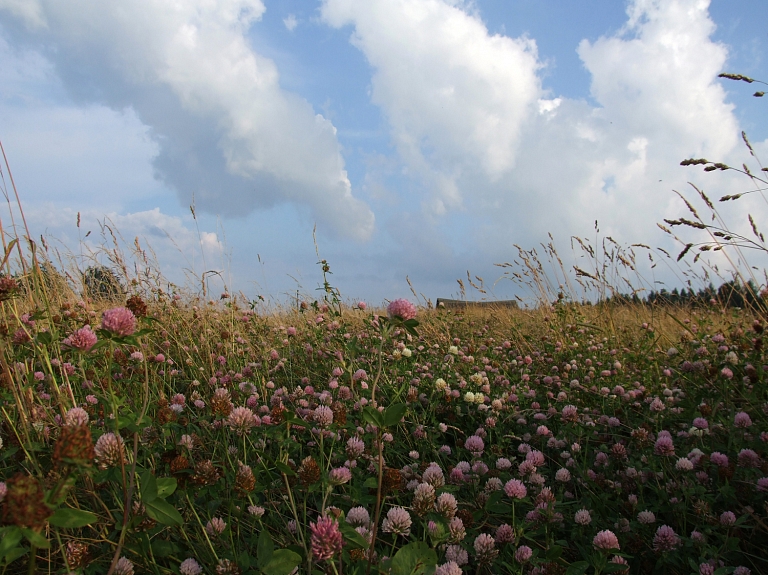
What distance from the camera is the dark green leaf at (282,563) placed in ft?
4.23

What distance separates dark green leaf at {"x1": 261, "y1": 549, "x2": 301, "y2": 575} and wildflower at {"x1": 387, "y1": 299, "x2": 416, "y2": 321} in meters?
0.76

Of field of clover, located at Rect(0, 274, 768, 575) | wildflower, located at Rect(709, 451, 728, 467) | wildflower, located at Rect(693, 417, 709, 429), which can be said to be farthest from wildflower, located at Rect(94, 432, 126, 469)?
wildflower, located at Rect(693, 417, 709, 429)

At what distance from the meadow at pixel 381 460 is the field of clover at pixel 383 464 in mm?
11

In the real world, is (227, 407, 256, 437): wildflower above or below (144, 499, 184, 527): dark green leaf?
above

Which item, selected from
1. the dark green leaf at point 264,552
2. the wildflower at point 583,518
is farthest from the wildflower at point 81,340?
the wildflower at point 583,518

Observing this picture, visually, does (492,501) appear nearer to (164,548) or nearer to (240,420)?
(240,420)

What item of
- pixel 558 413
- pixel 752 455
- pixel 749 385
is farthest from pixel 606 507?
pixel 749 385

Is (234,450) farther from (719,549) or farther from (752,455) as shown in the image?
(752,455)

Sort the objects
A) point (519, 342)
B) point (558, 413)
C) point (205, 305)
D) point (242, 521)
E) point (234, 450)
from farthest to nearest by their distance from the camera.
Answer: point (205, 305), point (519, 342), point (558, 413), point (234, 450), point (242, 521)

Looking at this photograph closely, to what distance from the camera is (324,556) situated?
1.15 metres

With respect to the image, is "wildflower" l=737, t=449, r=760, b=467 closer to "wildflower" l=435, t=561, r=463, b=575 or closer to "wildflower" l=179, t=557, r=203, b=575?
"wildflower" l=435, t=561, r=463, b=575

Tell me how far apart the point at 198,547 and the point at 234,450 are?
559 millimetres

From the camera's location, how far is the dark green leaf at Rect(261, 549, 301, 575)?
1.29 metres

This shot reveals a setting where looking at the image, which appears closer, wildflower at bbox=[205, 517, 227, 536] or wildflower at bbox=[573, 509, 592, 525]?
wildflower at bbox=[205, 517, 227, 536]
